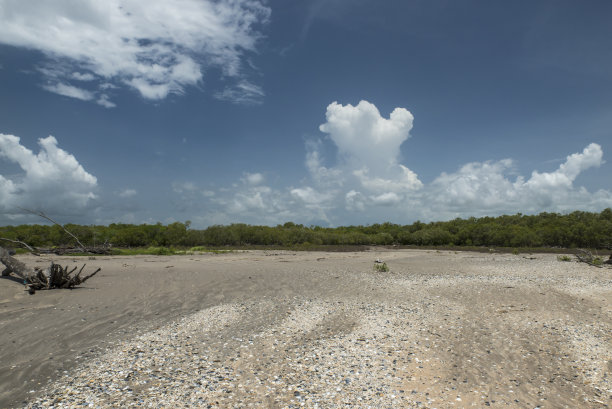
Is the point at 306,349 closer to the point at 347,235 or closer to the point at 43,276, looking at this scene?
the point at 43,276

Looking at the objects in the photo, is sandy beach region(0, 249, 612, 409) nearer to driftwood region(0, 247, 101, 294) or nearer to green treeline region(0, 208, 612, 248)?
driftwood region(0, 247, 101, 294)

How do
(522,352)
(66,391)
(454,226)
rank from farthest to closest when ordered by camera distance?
(454,226) < (522,352) < (66,391)

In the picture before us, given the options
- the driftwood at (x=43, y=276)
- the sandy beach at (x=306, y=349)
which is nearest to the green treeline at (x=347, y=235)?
the driftwood at (x=43, y=276)

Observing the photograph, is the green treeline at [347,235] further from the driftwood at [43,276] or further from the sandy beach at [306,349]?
the sandy beach at [306,349]

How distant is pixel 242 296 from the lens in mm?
16141

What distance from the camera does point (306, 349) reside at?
30.2ft

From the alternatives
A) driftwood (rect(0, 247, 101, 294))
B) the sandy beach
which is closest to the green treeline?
driftwood (rect(0, 247, 101, 294))

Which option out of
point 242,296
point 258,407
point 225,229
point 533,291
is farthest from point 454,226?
point 258,407

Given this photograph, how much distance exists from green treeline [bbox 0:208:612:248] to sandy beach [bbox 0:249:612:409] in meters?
47.1

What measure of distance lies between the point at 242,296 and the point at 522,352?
36.6 feet

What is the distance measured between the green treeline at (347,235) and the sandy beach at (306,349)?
154 feet

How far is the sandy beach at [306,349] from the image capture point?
6863 millimetres

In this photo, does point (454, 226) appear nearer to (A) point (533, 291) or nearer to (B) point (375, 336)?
(A) point (533, 291)

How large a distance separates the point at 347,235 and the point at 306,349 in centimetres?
6963
